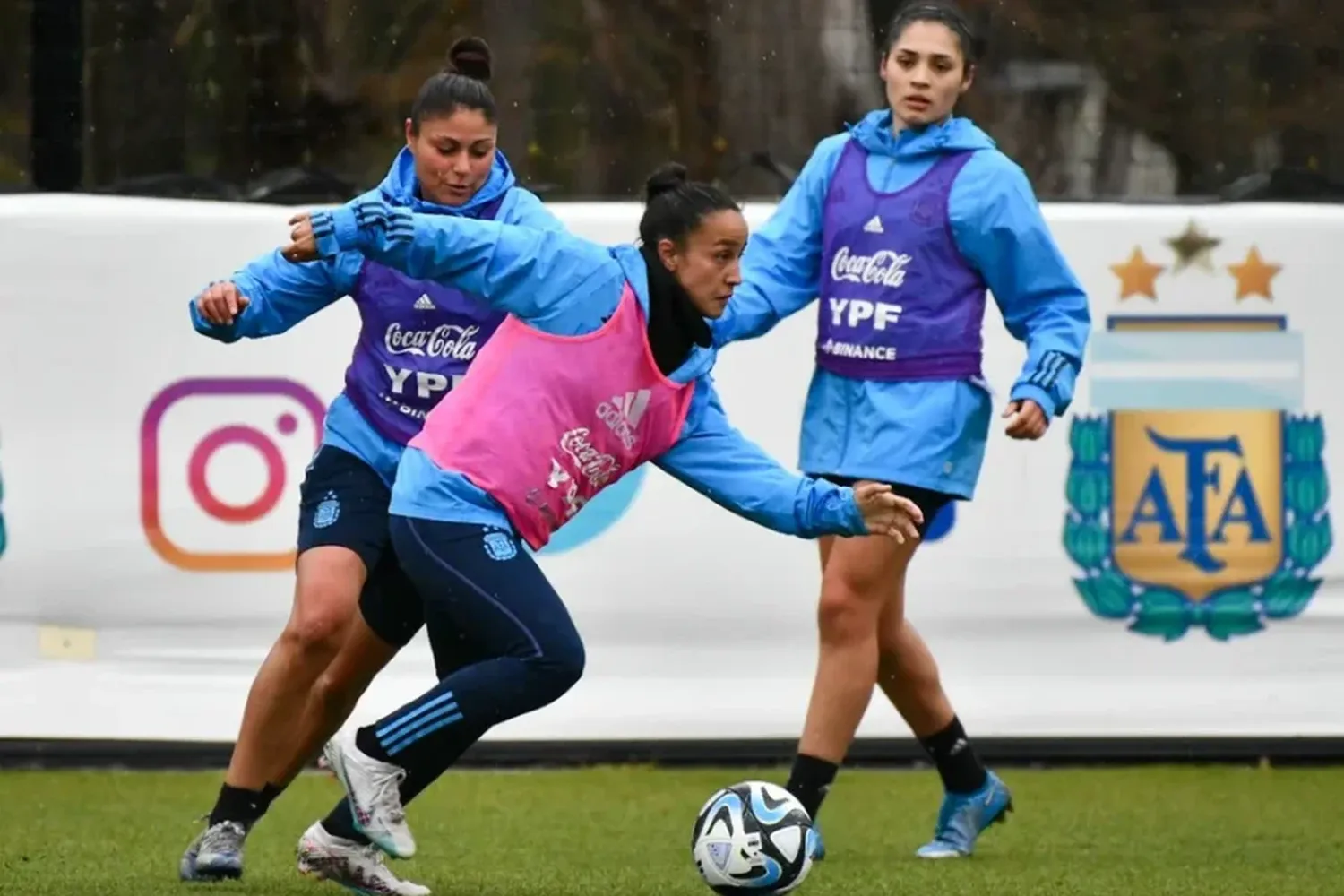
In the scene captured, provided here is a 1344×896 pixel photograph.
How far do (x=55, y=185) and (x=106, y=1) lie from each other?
1.95 ft

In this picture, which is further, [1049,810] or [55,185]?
[55,185]

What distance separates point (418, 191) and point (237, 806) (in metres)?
1.41

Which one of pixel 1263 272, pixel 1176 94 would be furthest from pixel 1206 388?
pixel 1176 94

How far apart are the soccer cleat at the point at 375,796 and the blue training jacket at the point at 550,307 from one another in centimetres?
50

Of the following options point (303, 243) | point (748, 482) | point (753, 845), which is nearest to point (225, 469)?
point (748, 482)

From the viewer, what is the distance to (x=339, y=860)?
18.0 ft

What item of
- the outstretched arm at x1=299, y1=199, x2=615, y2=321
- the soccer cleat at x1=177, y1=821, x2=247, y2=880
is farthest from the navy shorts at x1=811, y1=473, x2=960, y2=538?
the soccer cleat at x1=177, y1=821, x2=247, y2=880

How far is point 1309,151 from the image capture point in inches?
336

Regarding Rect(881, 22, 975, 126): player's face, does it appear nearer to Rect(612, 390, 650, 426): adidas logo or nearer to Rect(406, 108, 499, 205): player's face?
Rect(406, 108, 499, 205): player's face

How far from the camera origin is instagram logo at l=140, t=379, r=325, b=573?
8250mm

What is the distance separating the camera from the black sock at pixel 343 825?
5.46 meters

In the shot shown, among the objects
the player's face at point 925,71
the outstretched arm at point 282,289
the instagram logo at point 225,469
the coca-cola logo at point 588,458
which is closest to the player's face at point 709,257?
the coca-cola logo at point 588,458

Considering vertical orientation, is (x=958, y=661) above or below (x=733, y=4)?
below

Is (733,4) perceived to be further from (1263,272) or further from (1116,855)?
(1116,855)
